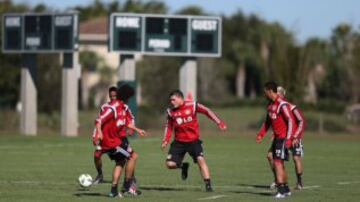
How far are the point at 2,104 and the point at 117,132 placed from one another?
191 feet


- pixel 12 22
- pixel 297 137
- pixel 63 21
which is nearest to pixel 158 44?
pixel 63 21

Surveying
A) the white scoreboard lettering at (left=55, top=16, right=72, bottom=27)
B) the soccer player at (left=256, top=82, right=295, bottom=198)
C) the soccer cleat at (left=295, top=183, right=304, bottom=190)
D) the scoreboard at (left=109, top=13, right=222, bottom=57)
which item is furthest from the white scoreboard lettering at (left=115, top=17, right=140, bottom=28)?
the soccer player at (left=256, top=82, right=295, bottom=198)

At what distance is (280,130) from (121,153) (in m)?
2.93

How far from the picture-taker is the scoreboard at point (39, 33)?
52.3 meters

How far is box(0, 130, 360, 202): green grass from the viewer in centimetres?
1950

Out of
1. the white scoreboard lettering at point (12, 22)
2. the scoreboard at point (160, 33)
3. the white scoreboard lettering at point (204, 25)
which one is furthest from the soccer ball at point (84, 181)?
the white scoreboard lettering at point (12, 22)

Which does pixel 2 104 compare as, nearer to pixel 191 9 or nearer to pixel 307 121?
pixel 307 121

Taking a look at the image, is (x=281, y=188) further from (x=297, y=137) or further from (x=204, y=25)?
(x=204, y=25)

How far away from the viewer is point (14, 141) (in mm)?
45969

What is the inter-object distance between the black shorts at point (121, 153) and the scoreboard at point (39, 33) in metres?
33.1

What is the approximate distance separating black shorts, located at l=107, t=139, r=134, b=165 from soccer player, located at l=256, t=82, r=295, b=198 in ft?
8.74

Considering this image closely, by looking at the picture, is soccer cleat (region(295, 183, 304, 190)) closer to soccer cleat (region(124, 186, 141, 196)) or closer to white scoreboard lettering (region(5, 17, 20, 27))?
soccer cleat (region(124, 186, 141, 196))

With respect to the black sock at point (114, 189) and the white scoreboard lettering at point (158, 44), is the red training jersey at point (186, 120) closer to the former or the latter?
the black sock at point (114, 189)

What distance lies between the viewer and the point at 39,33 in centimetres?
5353
